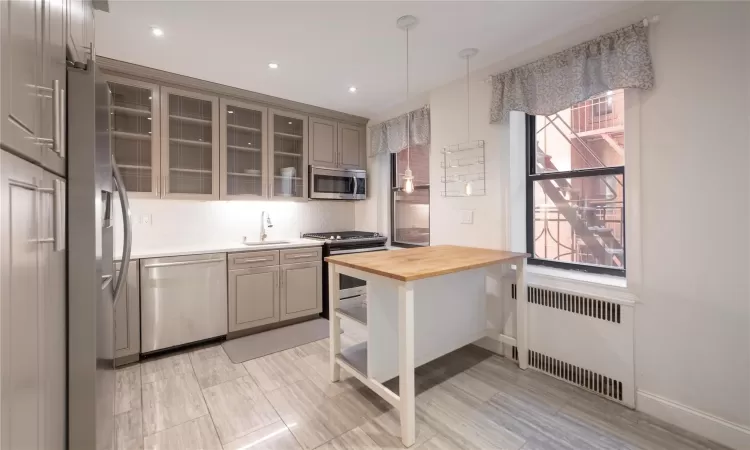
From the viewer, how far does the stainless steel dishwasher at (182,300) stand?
2578mm

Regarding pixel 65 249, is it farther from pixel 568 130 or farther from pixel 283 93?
pixel 568 130

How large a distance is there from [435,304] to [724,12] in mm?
2320

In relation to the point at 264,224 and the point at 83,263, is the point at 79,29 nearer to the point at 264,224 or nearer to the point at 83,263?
the point at 83,263

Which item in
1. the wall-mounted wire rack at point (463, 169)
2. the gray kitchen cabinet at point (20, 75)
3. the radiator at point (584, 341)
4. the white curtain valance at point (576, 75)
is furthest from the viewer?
the wall-mounted wire rack at point (463, 169)

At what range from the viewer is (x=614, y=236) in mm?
2254

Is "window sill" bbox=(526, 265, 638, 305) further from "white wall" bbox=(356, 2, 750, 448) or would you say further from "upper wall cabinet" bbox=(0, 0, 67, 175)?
"upper wall cabinet" bbox=(0, 0, 67, 175)

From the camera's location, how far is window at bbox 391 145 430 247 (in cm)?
376

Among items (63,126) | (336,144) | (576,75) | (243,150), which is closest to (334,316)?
(63,126)

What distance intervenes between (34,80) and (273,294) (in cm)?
271

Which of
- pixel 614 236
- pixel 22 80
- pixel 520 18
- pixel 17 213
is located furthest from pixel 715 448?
pixel 22 80

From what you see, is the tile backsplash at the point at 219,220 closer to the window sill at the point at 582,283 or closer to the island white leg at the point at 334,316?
the island white leg at the point at 334,316

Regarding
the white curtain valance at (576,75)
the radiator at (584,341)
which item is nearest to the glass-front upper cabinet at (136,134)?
the white curtain valance at (576,75)

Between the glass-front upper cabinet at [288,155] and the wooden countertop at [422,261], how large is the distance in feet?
5.86

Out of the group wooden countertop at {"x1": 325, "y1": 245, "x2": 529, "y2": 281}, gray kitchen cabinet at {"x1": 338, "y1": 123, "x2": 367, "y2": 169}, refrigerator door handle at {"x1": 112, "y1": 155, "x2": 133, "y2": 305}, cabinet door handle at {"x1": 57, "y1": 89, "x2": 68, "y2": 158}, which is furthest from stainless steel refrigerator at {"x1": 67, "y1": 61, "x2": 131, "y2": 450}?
gray kitchen cabinet at {"x1": 338, "y1": 123, "x2": 367, "y2": 169}
